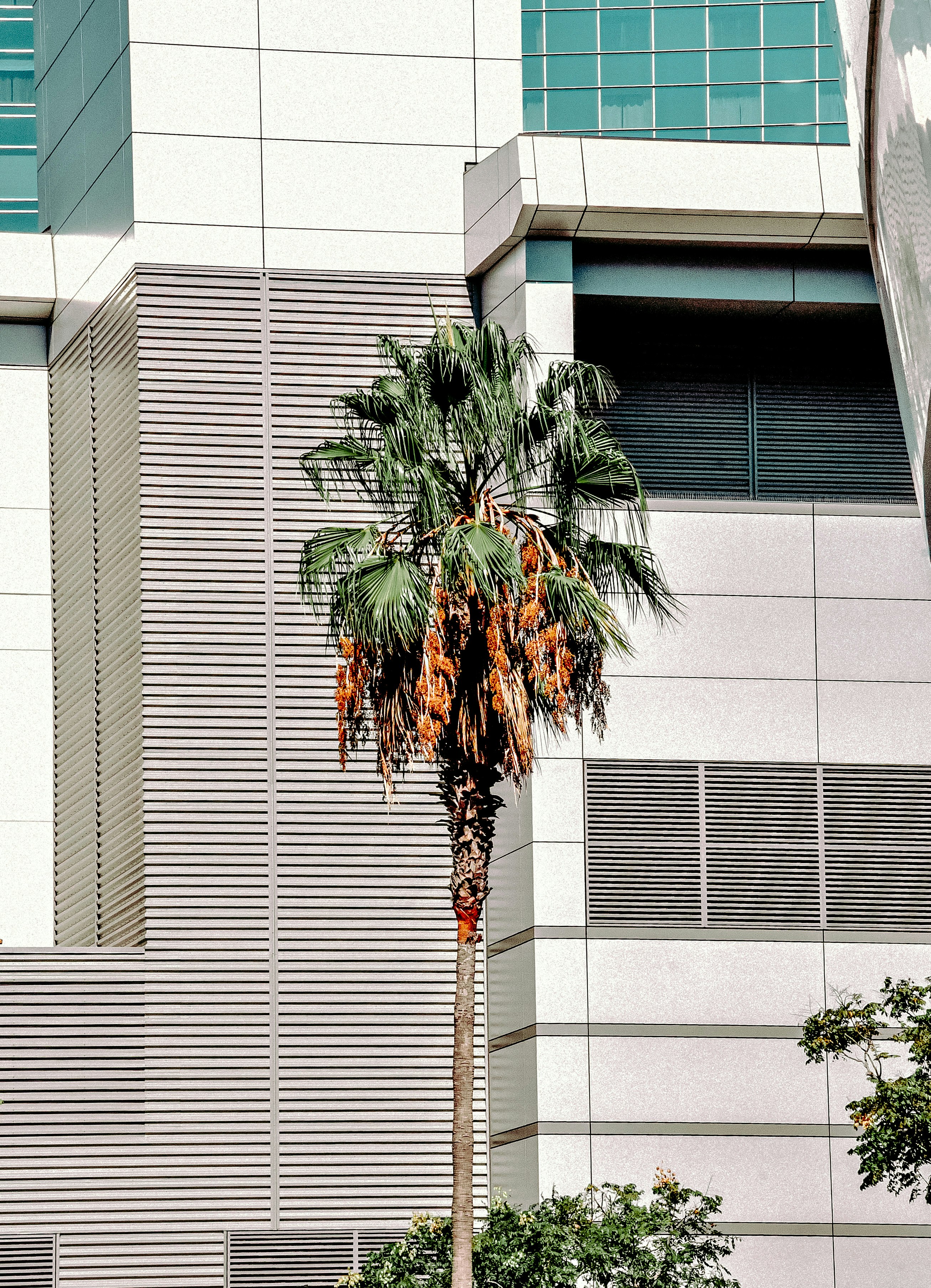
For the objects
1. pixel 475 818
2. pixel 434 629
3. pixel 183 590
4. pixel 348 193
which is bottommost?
pixel 475 818

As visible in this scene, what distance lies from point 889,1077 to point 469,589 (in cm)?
930

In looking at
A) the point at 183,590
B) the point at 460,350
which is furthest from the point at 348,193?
the point at 460,350

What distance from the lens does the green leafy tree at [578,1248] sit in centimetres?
2206

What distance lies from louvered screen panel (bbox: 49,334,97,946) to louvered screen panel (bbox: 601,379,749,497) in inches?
302

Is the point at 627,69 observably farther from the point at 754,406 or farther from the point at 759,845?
the point at 759,845

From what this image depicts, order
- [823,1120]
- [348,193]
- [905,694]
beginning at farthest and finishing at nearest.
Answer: [348,193] → [905,694] → [823,1120]

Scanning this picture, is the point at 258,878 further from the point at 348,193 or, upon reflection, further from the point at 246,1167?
the point at 348,193

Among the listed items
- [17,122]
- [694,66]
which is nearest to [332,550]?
[694,66]

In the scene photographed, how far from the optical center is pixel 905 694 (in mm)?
26672

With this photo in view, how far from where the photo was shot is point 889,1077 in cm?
2511

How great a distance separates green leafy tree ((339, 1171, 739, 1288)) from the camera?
2206 centimetres

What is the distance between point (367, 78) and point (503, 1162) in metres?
14.6

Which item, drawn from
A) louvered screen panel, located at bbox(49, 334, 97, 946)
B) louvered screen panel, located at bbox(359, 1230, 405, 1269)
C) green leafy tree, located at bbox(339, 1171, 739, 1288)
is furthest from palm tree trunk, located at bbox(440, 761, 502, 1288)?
louvered screen panel, located at bbox(49, 334, 97, 946)

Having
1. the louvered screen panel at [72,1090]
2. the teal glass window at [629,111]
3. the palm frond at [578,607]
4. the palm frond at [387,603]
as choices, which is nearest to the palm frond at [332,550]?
the palm frond at [387,603]
